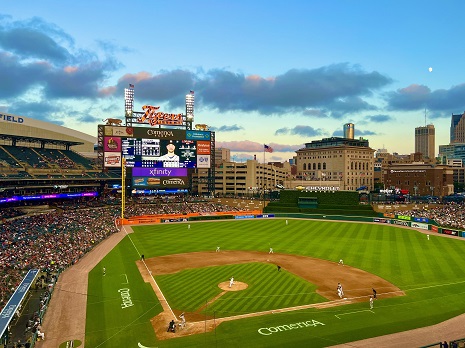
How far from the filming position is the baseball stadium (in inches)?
964

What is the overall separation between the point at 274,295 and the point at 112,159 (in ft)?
215

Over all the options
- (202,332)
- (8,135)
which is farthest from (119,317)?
(8,135)

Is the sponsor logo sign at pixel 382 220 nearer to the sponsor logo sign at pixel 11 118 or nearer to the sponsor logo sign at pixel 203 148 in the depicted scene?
the sponsor logo sign at pixel 203 148

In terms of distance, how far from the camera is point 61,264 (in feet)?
129

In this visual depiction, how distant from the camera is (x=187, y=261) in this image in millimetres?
→ 43875

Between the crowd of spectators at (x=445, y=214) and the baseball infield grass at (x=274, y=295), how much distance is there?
41.5 feet

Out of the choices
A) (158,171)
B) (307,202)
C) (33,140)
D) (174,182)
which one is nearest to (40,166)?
(33,140)

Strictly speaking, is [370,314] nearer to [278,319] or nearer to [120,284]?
[278,319]

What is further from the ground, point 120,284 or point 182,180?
point 182,180

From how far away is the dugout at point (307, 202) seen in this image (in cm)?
9462

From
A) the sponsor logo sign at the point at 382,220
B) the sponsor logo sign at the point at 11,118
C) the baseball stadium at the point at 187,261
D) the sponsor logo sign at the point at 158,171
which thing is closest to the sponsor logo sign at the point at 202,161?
the baseball stadium at the point at 187,261

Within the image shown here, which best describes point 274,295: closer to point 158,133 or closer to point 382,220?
point 382,220

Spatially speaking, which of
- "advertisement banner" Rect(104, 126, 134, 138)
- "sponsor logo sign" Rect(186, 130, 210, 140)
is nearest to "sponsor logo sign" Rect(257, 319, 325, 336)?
"advertisement banner" Rect(104, 126, 134, 138)

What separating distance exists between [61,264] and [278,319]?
25990 mm
